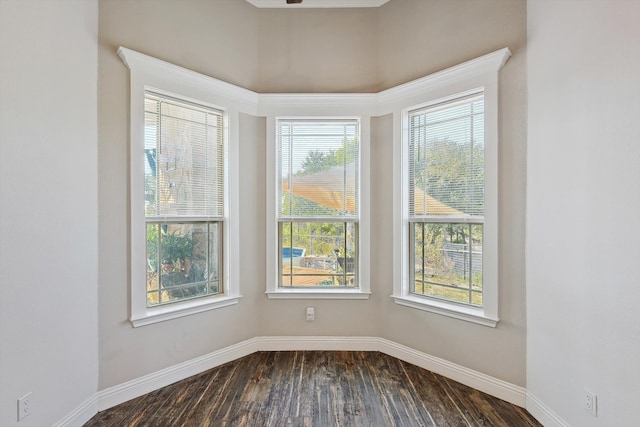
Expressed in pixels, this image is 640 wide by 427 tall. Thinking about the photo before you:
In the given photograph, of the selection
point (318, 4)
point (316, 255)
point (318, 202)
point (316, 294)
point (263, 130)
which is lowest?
point (316, 294)

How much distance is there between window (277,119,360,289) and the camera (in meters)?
3.14

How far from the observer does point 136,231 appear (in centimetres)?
232

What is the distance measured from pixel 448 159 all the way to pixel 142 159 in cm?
244

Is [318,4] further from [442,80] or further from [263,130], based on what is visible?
[442,80]

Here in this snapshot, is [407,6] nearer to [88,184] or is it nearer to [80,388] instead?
[88,184]

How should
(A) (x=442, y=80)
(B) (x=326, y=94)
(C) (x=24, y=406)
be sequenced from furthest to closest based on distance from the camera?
(B) (x=326, y=94) < (A) (x=442, y=80) < (C) (x=24, y=406)

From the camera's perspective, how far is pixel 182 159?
2.66 metres

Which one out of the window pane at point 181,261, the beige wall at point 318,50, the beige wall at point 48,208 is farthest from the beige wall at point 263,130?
the window pane at point 181,261

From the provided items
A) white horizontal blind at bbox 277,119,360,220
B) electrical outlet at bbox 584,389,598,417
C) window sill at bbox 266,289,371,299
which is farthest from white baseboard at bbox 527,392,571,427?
white horizontal blind at bbox 277,119,360,220

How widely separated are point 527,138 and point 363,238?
5.13 ft

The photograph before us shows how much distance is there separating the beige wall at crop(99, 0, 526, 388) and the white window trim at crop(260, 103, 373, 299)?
8cm

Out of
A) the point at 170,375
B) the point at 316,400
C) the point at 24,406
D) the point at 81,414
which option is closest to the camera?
the point at 24,406

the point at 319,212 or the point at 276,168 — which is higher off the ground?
the point at 276,168

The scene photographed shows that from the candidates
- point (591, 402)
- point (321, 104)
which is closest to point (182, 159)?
point (321, 104)
